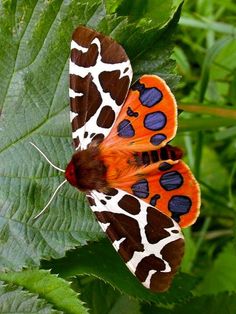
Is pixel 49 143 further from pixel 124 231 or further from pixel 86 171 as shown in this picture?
pixel 124 231

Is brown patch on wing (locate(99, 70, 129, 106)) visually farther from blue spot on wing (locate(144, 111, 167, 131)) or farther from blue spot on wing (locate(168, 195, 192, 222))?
blue spot on wing (locate(168, 195, 192, 222))

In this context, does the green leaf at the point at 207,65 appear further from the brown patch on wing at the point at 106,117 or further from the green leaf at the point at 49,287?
the green leaf at the point at 49,287

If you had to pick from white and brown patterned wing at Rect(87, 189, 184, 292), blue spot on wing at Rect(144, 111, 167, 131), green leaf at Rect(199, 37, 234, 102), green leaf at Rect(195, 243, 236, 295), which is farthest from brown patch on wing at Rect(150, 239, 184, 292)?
green leaf at Rect(195, 243, 236, 295)

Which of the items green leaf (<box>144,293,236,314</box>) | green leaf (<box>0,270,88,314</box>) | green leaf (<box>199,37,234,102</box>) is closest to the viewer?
green leaf (<box>0,270,88,314</box>)

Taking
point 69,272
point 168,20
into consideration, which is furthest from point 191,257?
point 168,20

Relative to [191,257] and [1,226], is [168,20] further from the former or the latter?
[191,257]

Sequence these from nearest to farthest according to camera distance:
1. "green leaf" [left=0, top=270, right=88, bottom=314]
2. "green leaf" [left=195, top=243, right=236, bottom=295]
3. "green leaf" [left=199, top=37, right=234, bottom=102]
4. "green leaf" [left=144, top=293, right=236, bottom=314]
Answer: "green leaf" [left=0, top=270, right=88, bottom=314] → "green leaf" [left=144, top=293, right=236, bottom=314] → "green leaf" [left=199, top=37, right=234, bottom=102] → "green leaf" [left=195, top=243, right=236, bottom=295]

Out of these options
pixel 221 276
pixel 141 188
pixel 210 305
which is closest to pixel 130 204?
pixel 141 188
